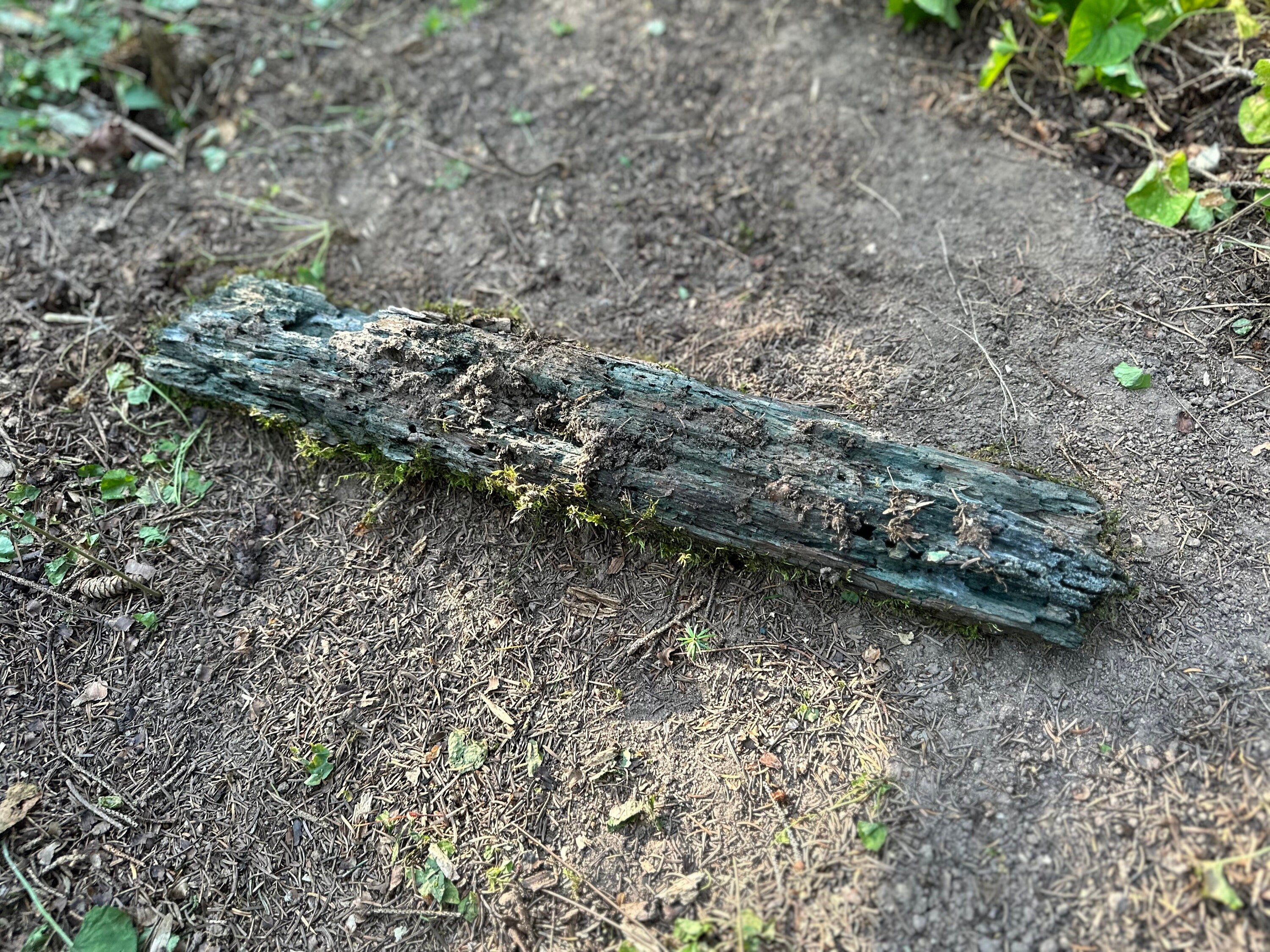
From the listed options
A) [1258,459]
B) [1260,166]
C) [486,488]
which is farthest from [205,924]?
[1260,166]

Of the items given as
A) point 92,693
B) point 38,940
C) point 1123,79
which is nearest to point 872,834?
point 38,940

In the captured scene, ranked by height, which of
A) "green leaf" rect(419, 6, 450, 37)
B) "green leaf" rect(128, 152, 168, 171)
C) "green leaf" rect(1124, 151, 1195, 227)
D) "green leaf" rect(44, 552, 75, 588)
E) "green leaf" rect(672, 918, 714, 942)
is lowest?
"green leaf" rect(44, 552, 75, 588)

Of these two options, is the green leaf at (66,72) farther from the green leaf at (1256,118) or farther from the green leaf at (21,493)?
the green leaf at (1256,118)

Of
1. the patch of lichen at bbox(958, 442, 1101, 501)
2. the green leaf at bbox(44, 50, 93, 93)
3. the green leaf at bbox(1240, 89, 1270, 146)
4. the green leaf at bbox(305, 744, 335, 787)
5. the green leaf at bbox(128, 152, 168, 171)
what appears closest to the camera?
the green leaf at bbox(305, 744, 335, 787)

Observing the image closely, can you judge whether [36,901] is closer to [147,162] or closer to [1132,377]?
[147,162]

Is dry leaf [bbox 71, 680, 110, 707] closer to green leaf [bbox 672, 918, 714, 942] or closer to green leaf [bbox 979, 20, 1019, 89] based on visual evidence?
green leaf [bbox 672, 918, 714, 942]

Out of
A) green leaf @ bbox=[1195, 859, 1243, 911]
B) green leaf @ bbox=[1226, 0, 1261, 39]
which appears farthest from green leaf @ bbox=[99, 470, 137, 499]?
green leaf @ bbox=[1226, 0, 1261, 39]
